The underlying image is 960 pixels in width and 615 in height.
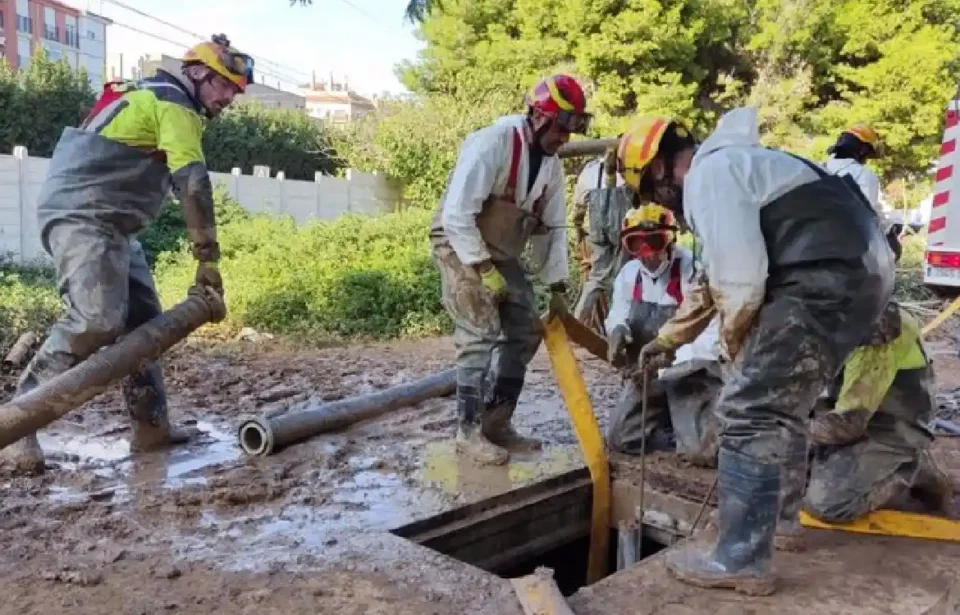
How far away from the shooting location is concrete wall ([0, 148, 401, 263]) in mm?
13672

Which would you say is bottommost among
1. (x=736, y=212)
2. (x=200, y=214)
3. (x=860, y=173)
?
(x=200, y=214)

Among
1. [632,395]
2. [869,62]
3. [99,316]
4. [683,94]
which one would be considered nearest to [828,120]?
[869,62]

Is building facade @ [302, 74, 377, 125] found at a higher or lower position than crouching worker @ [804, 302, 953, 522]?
higher

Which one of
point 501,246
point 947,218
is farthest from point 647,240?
point 947,218

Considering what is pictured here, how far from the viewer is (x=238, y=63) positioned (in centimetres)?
455

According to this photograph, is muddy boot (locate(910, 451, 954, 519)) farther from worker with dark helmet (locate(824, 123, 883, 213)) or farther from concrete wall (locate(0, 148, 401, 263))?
concrete wall (locate(0, 148, 401, 263))

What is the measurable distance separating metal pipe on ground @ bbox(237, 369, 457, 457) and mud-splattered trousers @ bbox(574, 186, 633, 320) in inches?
84.2

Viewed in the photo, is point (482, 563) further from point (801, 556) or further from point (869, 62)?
point (869, 62)

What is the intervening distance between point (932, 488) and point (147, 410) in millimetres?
3802

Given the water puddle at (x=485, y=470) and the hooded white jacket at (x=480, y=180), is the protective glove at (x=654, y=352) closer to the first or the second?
the water puddle at (x=485, y=470)

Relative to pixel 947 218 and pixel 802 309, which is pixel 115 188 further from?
pixel 947 218

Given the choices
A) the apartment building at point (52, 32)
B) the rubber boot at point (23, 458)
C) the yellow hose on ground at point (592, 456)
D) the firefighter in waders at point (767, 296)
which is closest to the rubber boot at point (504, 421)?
the yellow hose on ground at point (592, 456)

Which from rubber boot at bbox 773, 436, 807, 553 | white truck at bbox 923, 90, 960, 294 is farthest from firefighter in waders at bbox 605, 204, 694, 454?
white truck at bbox 923, 90, 960, 294

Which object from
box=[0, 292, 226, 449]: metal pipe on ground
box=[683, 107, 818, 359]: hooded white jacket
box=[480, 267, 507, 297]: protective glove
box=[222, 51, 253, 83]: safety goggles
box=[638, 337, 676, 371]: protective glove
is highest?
box=[222, 51, 253, 83]: safety goggles
